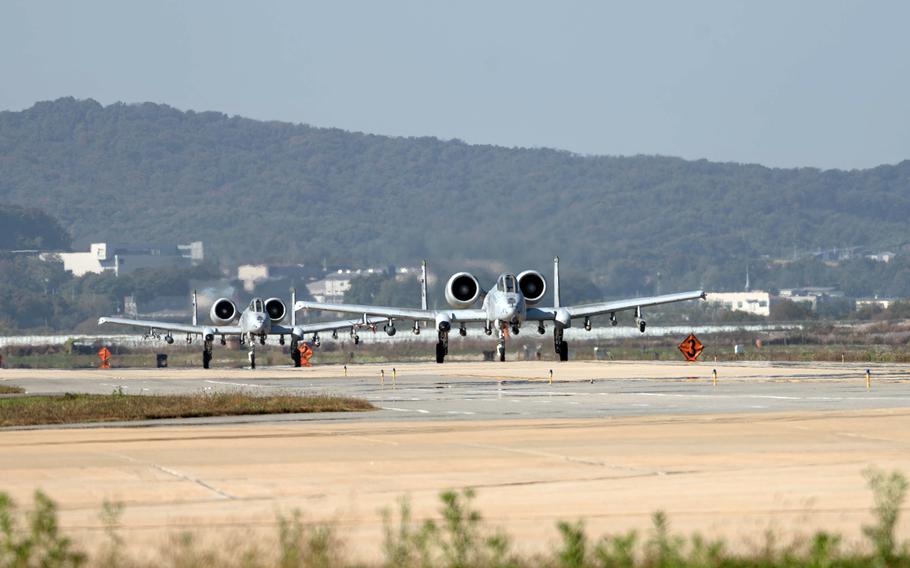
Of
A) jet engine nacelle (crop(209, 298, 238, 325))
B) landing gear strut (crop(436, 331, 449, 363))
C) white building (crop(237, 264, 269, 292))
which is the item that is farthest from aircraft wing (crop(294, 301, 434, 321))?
white building (crop(237, 264, 269, 292))

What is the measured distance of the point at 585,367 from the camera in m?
59.8

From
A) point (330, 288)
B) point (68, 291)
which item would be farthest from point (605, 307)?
point (68, 291)

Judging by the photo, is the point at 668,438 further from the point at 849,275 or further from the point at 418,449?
the point at 849,275

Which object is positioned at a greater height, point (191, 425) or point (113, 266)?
point (113, 266)

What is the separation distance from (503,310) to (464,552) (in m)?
51.8

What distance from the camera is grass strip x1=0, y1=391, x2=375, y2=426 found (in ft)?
97.0

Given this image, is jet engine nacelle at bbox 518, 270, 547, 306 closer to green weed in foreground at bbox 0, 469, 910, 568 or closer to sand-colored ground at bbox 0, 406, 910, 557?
sand-colored ground at bbox 0, 406, 910, 557

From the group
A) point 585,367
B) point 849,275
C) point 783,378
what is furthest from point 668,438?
point 849,275

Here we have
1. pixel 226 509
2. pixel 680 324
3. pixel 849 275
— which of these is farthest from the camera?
pixel 849 275

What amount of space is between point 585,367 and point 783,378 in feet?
48.0

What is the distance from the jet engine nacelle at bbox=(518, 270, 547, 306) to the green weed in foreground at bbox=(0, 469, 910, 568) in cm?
5347

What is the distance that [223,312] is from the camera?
82.7m

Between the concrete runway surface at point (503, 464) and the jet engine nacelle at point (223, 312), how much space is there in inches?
1929

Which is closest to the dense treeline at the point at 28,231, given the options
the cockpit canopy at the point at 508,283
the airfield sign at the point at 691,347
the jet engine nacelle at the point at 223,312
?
the jet engine nacelle at the point at 223,312
